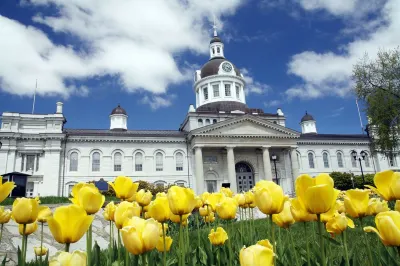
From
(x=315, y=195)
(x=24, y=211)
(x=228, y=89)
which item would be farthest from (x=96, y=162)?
(x=315, y=195)

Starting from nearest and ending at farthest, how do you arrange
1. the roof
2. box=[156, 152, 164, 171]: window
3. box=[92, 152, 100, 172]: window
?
box=[92, 152, 100, 172]: window → the roof → box=[156, 152, 164, 171]: window

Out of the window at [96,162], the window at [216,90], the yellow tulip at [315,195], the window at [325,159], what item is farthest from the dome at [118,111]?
the yellow tulip at [315,195]

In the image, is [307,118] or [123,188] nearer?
[123,188]

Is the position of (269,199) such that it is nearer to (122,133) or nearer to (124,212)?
(124,212)

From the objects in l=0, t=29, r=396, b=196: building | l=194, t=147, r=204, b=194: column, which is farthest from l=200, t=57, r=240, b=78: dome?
l=194, t=147, r=204, b=194: column

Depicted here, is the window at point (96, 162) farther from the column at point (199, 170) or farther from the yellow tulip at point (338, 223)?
the yellow tulip at point (338, 223)

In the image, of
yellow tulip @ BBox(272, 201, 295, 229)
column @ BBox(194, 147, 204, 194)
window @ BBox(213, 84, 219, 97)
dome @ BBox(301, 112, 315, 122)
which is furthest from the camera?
dome @ BBox(301, 112, 315, 122)

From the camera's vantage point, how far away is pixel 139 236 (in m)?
1.51

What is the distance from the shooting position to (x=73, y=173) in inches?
1404

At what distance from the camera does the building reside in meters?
34.9

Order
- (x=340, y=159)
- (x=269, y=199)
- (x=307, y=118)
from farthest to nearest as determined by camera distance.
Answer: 1. (x=307, y=118)
2. (x=340, y=159)
3. (x=269, y=199)

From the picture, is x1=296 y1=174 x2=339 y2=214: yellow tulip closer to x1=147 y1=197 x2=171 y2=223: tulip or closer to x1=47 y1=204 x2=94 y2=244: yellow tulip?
Result: x1=147 y1=197 x2=171 y2=223: tulip

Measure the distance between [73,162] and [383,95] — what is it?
116 feet

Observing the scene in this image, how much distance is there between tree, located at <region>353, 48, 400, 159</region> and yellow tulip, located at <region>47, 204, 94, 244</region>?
93.3 feet
